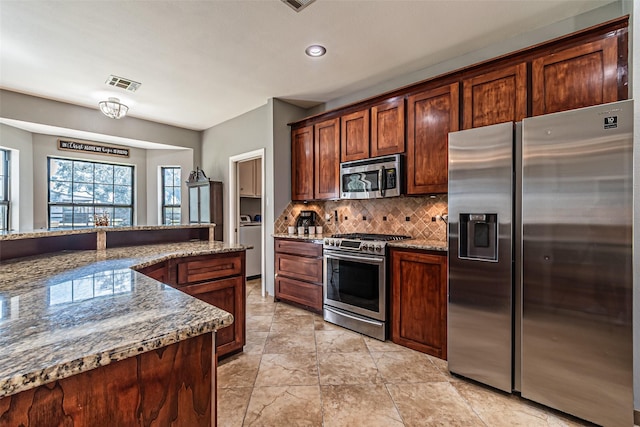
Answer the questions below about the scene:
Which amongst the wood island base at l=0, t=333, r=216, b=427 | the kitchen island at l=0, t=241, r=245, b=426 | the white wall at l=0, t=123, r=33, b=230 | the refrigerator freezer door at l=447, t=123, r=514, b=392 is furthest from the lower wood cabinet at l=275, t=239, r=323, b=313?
the white wall at l=0, t=123, r=33, b=230

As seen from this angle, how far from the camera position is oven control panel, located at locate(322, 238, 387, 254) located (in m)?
2.79

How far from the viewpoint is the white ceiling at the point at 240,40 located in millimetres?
2238

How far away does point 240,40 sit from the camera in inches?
104

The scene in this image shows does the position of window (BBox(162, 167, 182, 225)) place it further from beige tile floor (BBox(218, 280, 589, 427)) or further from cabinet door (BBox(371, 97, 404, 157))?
cabinet door (BBox(371, 97, 404, 157))

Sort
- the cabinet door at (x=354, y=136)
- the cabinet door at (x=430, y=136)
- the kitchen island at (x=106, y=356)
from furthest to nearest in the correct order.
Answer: the cabinet door at (x=354, y=136), the cabinet door at (x=430, y=136), the kitchen island at (x=106, y=356)

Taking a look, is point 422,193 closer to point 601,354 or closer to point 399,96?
point 399,96

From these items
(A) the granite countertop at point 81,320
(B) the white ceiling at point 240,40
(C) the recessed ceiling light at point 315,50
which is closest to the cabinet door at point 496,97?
(B) the white ceiling at point 240,40

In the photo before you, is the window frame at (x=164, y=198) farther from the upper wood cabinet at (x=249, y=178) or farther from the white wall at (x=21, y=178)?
the white wall at (x=21, y=178)

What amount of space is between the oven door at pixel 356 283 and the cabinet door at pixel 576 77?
69.0 inches

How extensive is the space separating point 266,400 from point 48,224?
499cm

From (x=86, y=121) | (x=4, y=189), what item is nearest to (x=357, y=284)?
(x=86, y=121)

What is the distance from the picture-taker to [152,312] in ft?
3.15

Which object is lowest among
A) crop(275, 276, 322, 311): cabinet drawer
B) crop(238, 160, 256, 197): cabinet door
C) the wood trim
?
crop(275, 276, 322, 311): cabinet drawer

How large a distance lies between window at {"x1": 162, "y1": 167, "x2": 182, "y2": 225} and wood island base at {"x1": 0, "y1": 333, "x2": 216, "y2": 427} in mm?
5385
